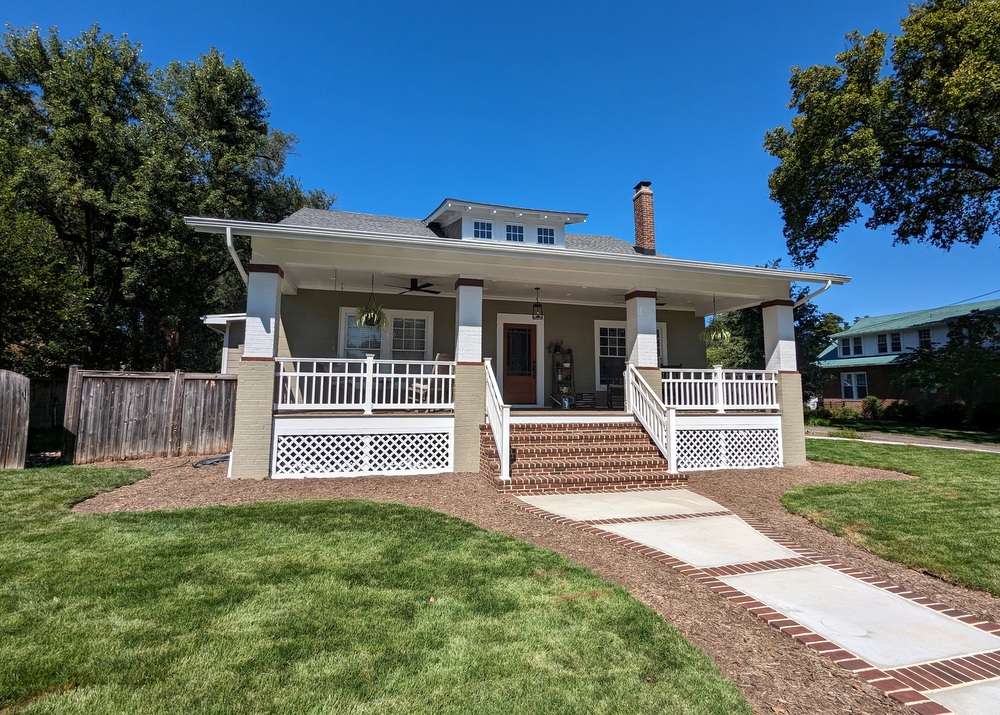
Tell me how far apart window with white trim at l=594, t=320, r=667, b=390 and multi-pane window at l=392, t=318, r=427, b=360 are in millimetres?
4642

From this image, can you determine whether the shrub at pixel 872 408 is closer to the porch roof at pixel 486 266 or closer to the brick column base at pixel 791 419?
the brick column base at pixel 791 419

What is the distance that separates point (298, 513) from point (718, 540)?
4.83 meters

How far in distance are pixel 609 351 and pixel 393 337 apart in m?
5.78

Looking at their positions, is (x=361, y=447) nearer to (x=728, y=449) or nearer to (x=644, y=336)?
(x=644, y=336)

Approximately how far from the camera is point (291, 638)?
9.34 ft

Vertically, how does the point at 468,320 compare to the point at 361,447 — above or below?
above

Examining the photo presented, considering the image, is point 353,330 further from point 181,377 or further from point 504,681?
point 504,681

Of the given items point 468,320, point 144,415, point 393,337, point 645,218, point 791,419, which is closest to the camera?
point 468,320

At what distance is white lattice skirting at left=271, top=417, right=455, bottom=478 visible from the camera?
26.5 feet

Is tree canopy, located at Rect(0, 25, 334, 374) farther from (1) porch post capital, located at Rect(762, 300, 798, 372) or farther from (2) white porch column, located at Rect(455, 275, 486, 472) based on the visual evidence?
(1) porch post capital, located at Rect(762, 300, 798, 372)

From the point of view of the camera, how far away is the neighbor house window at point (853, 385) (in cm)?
2794

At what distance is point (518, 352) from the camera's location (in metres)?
12.4

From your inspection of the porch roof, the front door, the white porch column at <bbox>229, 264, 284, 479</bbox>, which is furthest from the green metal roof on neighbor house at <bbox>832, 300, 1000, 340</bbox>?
the white porch column at <bbox>229, 264, 284, 479</bbox>

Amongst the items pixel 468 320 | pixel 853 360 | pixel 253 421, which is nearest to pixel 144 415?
pixel 253 421
